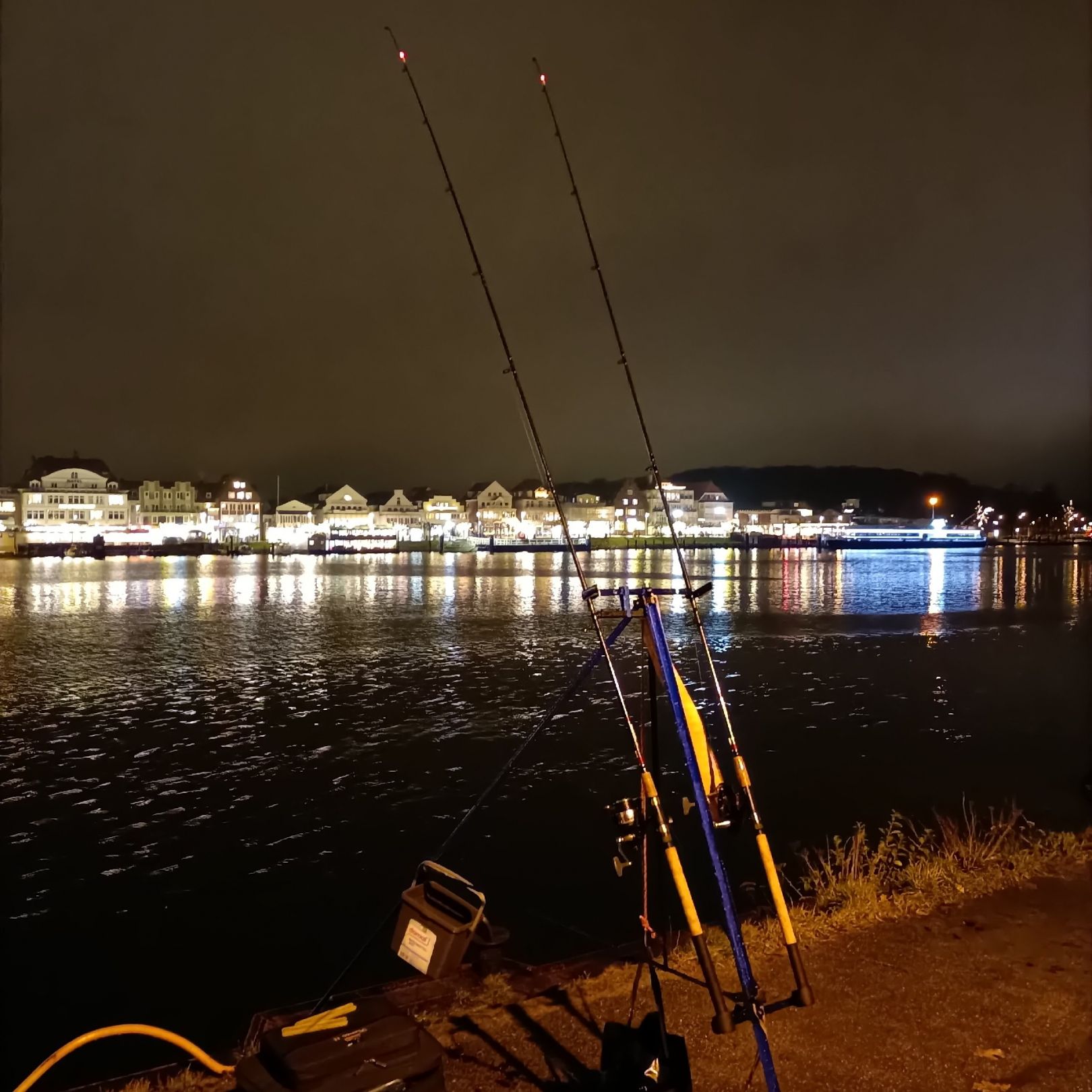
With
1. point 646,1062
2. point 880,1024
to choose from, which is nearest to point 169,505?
point 880,1024

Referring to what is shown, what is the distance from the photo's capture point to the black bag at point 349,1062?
298 centimetres

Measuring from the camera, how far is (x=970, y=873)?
7371 mm

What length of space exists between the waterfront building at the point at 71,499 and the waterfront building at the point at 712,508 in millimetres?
108293

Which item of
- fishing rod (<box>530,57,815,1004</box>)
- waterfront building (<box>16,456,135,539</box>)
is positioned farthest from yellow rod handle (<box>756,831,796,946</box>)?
waterfront building (<box>16,456,135,539</box>)

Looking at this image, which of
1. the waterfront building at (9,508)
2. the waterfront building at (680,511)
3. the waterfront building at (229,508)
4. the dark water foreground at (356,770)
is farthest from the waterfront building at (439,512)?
the dark water foreground at (356,770)

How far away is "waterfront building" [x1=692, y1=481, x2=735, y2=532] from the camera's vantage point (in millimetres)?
188125

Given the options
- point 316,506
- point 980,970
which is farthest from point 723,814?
point 316,506

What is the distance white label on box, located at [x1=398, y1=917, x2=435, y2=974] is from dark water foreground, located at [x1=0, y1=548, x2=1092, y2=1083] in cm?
437

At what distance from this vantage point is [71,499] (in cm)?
13500

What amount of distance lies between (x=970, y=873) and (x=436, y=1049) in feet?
19.0

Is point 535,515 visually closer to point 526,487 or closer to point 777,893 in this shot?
point 526,487

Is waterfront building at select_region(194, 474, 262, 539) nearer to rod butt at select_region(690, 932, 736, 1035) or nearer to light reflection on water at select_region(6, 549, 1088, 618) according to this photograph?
light reflection on water at select_region(6, 549, 1088, 618)

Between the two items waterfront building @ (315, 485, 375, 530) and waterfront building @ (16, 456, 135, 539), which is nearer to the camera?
waterfront building @ (16, 456, 135, 539)

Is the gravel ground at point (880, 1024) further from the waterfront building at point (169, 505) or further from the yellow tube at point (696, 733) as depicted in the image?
the waterfront building at point (169, 505)
